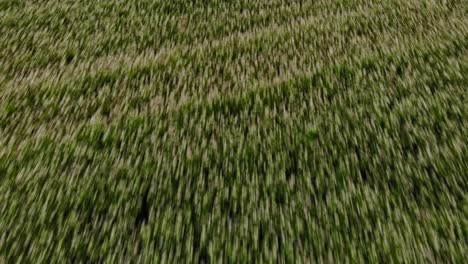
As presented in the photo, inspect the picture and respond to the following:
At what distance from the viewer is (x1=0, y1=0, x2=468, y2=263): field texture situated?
2.38 m

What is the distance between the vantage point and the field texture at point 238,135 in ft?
7.80

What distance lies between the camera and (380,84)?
3547 mm

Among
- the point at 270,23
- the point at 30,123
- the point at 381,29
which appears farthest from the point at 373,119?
the point at 30,123

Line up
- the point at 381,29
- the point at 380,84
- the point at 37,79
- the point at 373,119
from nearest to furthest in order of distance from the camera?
1. the point at 373,119
2. the point at 380,84
3. the point at 37,79
4. the point at 381,29

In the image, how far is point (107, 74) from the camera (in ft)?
12.8

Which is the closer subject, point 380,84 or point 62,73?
point 380,84

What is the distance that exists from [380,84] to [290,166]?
54.4 inches

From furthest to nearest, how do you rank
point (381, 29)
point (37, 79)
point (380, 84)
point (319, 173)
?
point (381, 29) → point (37, 79) → point (380, 84) → point (319, 173)

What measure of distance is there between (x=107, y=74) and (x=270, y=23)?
78.9 inches

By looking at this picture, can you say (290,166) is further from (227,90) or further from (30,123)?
(30,123)

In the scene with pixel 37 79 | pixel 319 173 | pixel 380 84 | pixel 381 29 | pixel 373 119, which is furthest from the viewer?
pixel 381 29

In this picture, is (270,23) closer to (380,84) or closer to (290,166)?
(380,84)

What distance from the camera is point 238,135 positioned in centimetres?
309

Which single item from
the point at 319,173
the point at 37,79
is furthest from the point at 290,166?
the point at 37,79
